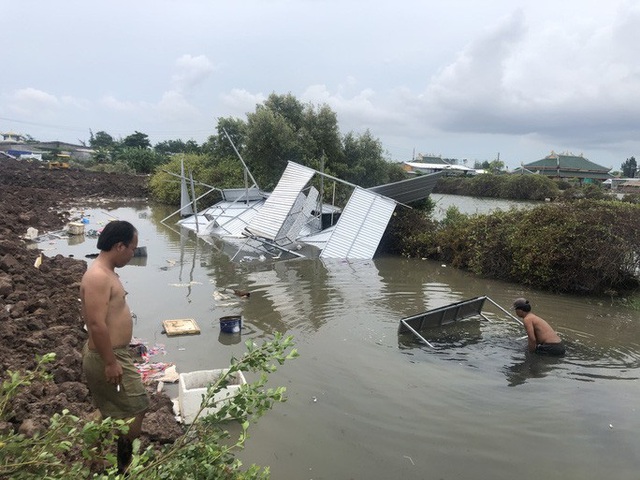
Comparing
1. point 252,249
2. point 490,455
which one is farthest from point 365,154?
point 490,455

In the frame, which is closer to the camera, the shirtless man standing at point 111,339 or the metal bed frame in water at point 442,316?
the shirtless man standing at point 111,339

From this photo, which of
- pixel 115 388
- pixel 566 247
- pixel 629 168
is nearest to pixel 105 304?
pixel 115 388

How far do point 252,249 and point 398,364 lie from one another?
413 inches

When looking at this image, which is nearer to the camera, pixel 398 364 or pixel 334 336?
pixel 398 364

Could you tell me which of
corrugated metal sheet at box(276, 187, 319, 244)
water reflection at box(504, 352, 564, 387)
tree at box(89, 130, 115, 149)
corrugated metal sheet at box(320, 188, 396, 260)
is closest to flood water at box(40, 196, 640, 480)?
water reflection at box(504, 352, 564, 387)

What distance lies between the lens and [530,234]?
1209 centimetres

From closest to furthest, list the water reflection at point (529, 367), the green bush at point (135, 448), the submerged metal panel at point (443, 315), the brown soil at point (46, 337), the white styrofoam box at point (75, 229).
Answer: the green bush at point (135, 448), the brown soil at point (46, 337), the water reflection at point (529, 367), the submerged metal panel at point (443, 315), the white styrofoam box at point (75, 229)

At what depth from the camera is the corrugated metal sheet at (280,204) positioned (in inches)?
593

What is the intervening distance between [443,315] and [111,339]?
617 centimetres

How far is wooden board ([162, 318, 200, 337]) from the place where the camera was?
25.8 ft

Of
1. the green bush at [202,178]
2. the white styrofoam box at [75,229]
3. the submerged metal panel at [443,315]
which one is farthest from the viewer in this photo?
the green bush at [202,178]

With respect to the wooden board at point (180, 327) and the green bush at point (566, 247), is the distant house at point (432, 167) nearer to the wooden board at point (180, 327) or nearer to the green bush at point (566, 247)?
the green bush at point (566, 247)

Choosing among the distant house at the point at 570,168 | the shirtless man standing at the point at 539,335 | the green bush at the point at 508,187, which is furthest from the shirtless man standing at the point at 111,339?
the distant house at the point at 570,168

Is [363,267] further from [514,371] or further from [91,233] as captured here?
[91,233]
